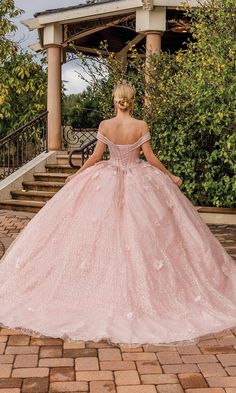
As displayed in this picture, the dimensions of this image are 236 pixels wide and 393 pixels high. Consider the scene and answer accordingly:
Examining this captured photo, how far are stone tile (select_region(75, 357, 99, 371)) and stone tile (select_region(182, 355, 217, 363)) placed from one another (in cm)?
60

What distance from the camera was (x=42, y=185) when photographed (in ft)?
42.3

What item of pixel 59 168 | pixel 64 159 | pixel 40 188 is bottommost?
pixel 40 188

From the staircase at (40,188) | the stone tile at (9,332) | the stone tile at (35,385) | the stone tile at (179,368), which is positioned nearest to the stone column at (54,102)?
the staircase at (40,188)

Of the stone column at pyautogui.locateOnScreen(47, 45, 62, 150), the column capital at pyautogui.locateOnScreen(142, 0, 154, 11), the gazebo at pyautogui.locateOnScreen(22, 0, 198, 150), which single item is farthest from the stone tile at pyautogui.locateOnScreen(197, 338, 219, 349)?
the stone column at pyautogui.locateOnScreen(47, 45, 62, 150)

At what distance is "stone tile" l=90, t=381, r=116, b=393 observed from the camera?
3.32m

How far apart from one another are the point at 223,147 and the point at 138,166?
4.46 m

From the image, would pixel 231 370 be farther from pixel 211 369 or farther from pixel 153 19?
pixel 153 19

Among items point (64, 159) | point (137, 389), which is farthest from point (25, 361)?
point (64, 159)

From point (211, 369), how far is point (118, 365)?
612 mm

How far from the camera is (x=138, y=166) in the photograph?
5.11 m

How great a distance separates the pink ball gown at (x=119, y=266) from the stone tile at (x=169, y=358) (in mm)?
140

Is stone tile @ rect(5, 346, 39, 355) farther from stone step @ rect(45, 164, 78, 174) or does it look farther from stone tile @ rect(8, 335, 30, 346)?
stone step @ rect(45, 164, 78, 174)

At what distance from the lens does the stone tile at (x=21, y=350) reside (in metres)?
3.97

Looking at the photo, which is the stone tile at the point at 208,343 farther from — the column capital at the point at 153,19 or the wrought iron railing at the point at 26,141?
the wrought iron railing at the point at 26,141
